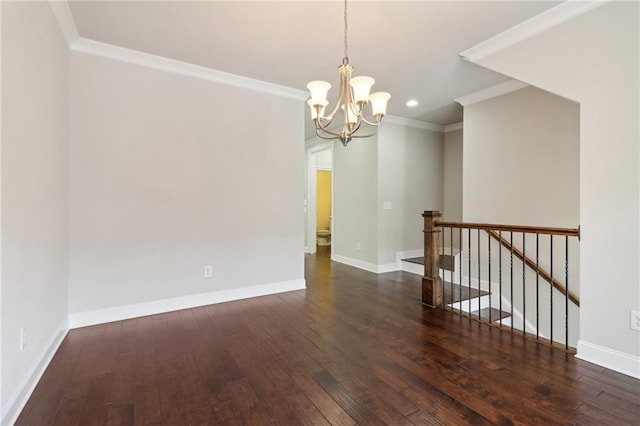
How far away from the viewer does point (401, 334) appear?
8.94 ft

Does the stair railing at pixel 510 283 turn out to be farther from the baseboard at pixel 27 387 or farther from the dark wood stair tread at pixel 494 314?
the baseboard at pixel 27 387

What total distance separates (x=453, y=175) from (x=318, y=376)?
484 centimetres

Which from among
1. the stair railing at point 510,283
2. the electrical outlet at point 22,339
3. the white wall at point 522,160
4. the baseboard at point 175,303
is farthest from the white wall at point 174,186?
the white wall at point 522,160

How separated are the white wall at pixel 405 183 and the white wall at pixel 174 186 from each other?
1.73 meters

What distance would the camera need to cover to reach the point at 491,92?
3.99 metres

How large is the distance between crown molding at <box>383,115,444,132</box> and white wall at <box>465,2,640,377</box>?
291 cm

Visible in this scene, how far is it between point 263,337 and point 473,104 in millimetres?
4039

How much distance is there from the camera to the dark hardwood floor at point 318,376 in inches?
66.3

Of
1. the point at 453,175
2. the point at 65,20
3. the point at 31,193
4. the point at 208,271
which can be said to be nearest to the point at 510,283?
the point at 453,175

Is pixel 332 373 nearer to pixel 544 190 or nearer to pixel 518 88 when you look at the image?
pixel 544 190

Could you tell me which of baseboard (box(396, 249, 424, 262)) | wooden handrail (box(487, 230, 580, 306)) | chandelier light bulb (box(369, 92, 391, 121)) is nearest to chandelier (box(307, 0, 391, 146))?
chandelier light bulb (box(369, 92, 391, 121))

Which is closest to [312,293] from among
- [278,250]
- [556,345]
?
[278,250]

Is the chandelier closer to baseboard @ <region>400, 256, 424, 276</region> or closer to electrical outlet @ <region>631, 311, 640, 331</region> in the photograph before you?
electrical outlet @ <region>631, 311, 640, 331</region>

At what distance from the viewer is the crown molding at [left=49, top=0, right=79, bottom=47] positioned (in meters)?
2.29
